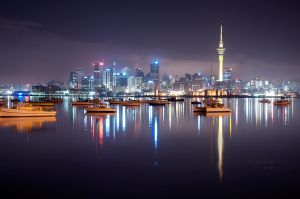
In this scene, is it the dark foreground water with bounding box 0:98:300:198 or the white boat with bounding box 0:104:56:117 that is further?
the white boat with bounding box 0:104:56:117

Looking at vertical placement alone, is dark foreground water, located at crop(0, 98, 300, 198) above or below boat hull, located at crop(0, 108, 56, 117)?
below

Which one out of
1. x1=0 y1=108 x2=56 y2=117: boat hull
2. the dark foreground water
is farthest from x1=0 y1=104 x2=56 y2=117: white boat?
the dark foreground water

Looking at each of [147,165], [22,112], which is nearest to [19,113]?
[22,112]

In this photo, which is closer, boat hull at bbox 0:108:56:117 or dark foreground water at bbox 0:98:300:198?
dark foreground water at bbox 0:98:300:198

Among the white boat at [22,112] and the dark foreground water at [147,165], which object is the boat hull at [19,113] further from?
the dark foreground water at [147,165]

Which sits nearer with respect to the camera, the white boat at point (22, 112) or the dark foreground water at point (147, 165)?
the dark foreground water at point (147, 165)

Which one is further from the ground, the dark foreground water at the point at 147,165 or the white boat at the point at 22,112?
the white boat at the point at 22,112

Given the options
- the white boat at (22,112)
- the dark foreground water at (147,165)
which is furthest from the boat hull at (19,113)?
the dark foreground water at (147,165)

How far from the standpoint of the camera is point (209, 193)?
9469mm

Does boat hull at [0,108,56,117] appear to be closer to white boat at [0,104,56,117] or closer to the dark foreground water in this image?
white boat at [0,104,56,117]

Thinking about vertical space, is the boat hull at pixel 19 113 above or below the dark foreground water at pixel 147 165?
above

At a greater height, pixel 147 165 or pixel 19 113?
pixel 19 113

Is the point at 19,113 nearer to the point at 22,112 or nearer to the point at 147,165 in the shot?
the point at 22,112

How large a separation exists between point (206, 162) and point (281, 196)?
14.1 feet
